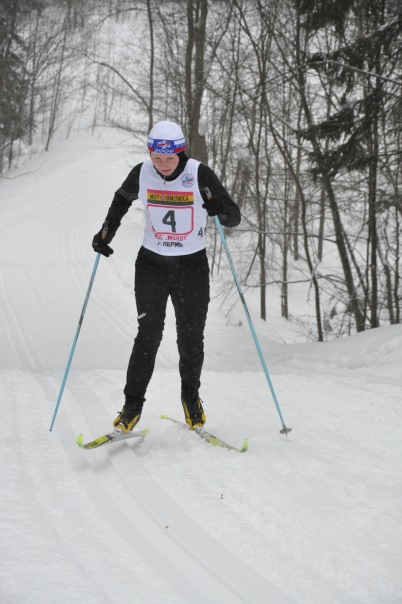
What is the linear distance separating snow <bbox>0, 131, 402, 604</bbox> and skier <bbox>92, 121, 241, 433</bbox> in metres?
0.38

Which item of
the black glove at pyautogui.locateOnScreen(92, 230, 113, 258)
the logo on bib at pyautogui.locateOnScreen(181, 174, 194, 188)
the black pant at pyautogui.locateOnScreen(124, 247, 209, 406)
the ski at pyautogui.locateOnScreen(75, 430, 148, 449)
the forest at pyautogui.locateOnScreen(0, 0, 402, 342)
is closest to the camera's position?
the ski at pyautogui.locateOnScreen(75, 430, 148, 449)

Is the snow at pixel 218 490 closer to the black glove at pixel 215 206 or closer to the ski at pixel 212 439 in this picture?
the ski at pixel 212 439

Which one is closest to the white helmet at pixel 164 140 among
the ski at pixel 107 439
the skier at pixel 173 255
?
the skier at pixel 173 255

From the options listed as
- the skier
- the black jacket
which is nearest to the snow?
the skier

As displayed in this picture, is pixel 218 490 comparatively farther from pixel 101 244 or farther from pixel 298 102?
pixel 298 102

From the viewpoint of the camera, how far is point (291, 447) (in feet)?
10.8

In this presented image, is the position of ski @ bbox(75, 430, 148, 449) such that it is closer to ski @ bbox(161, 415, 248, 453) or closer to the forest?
ski @ bbox(161, 415, 248, 453)

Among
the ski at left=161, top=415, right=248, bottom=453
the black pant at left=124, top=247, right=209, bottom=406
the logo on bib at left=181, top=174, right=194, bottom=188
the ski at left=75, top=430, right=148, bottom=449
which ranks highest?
the logo on bib at left=181, top=174, right=194, bottom=188

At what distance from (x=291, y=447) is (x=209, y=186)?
5.67ft

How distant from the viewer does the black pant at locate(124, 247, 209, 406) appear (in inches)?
142

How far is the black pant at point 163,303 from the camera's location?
11.8 ft

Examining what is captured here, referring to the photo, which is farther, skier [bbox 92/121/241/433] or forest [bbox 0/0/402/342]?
forest [bbox 0/0/402/342]

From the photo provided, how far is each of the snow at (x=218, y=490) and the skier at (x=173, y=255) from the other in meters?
0.38

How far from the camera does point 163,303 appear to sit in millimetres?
3637
